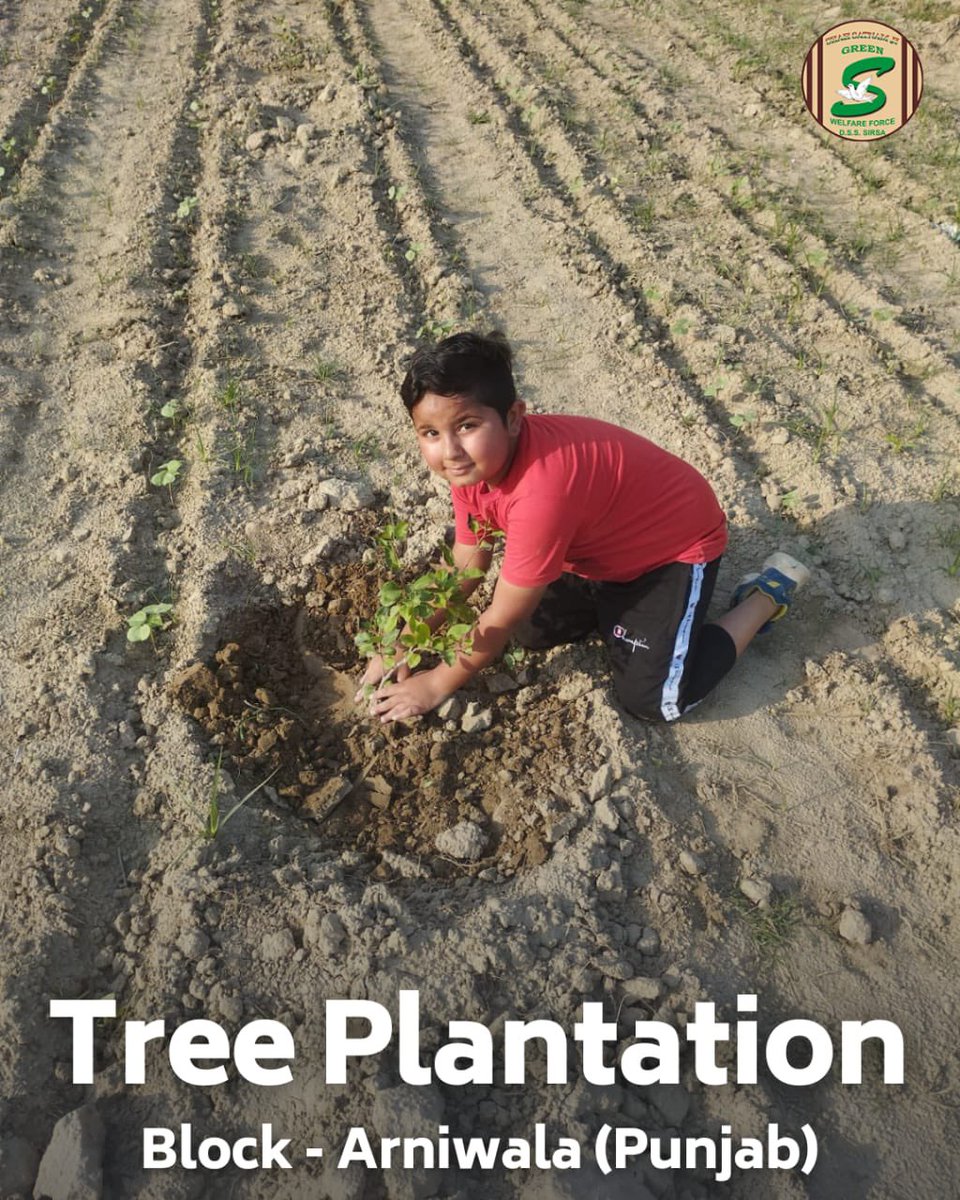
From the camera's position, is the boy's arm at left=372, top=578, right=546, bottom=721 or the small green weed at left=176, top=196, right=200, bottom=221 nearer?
the boy's arm at left=372, top=578, right=546, bottom=721

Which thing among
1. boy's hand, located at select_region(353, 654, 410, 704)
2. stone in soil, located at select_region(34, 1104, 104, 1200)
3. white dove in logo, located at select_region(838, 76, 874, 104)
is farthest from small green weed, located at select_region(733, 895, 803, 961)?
white dove in logo, located at select_region(838, 76, 874, 104)

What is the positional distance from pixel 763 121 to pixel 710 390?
3.42m

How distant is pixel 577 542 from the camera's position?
2889 mm

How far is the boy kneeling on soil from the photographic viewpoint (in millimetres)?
2443

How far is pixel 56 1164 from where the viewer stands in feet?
6.89

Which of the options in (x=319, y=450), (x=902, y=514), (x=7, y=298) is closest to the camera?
(x=902, y=514)

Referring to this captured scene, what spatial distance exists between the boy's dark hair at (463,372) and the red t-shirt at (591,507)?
20cm

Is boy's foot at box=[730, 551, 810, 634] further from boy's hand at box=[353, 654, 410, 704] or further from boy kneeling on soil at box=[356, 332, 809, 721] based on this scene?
boy's hand at box=[353, 654, 410, 704]

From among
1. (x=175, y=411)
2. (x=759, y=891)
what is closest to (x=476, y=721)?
(x=759, y=891)

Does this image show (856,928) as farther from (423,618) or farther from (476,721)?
(423,618)

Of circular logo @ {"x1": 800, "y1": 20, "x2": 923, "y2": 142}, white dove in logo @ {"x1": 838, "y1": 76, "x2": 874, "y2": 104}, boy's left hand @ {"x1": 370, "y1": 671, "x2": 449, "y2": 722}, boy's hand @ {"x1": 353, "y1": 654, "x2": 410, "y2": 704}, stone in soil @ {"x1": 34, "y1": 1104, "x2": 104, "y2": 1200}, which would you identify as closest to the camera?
stone in soil @ {"x1": 34, "y1": 1104, "x2": 104, "y2": 1200}

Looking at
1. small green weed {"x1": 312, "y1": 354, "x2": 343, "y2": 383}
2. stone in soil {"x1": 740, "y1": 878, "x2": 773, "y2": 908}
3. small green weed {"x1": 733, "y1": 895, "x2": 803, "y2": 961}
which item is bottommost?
small green weed {"x1": 733, "y1": 895, "x2": 803, "y2": 961}

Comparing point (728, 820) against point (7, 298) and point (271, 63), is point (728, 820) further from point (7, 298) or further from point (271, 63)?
point (271, 63)

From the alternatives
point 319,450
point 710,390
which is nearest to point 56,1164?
point 319,450
